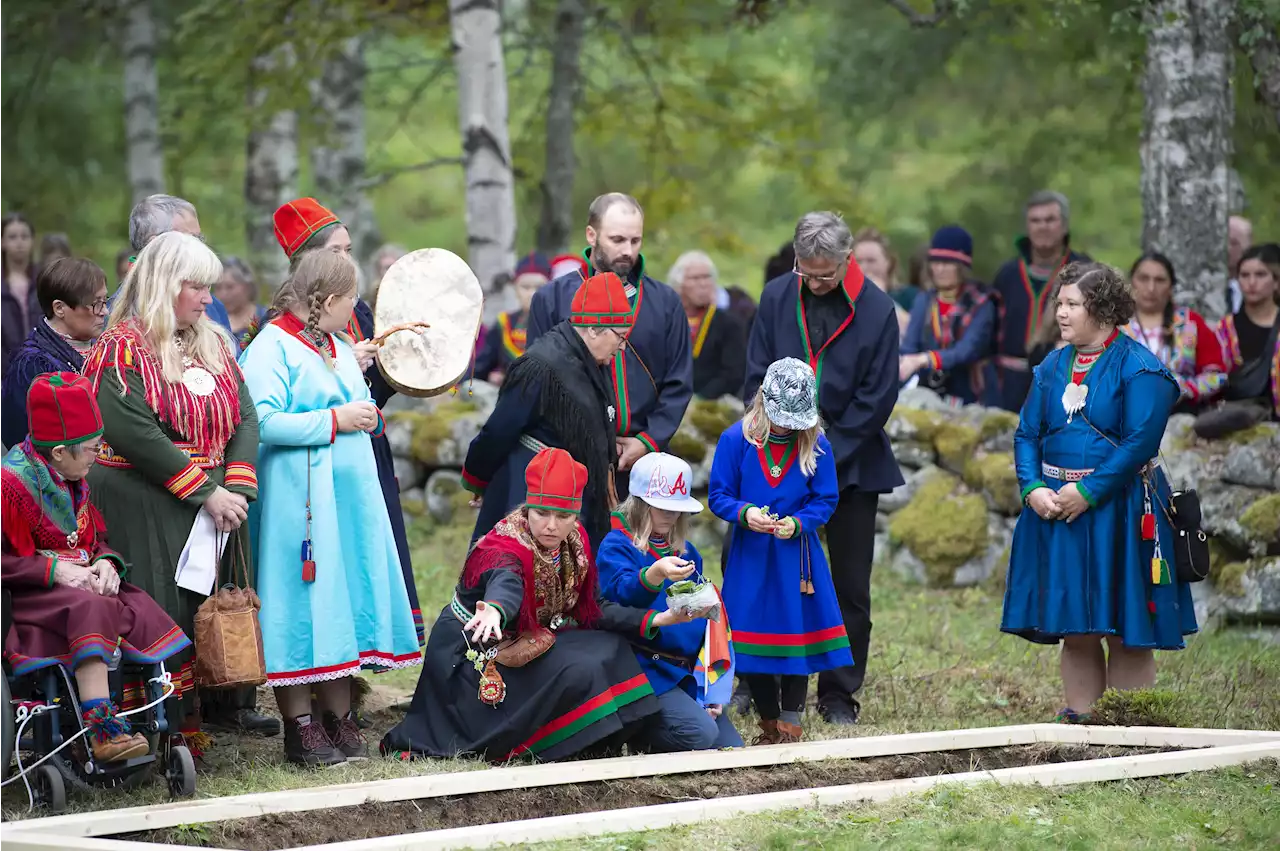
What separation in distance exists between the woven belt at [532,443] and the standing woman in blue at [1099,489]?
2139mm

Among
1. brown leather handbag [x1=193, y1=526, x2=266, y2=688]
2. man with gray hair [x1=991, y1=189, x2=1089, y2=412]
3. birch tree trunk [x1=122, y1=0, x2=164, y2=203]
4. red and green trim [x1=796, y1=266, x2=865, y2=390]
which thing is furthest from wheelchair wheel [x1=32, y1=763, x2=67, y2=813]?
birch tree trunk [x1=122, y1=0, x2=164, y2=203]

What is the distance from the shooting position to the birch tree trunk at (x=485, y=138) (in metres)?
12.9

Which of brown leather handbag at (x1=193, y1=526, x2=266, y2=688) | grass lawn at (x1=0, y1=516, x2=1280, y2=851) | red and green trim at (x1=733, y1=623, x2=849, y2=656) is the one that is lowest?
grass lawn at (x1=0, y1=516, x2=1280, y2=851)

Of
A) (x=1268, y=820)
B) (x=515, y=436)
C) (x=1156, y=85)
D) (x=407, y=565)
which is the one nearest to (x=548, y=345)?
(x=515, y=436)

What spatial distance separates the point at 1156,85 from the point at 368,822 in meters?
7.22

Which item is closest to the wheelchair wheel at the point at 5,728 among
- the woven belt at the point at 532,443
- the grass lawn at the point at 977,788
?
the grass lawn at the point at 977,788

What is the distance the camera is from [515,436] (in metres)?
7.10

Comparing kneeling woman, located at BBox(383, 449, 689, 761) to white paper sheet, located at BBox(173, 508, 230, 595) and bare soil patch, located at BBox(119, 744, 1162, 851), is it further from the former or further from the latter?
white paper sheet, located at BBox(173, 508, 230, 595)

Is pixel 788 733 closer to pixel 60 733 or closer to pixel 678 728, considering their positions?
pixel 678 728

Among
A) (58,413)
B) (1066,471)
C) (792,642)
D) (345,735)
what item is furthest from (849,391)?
(58,413)

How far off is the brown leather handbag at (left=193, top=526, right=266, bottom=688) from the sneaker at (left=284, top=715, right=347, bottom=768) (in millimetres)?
400

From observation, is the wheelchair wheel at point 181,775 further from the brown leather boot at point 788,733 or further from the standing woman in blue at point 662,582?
the brown leather boot at point 788,733

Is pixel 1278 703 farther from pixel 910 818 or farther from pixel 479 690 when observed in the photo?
pixel 479 690

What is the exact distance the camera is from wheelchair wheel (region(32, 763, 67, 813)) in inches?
226
